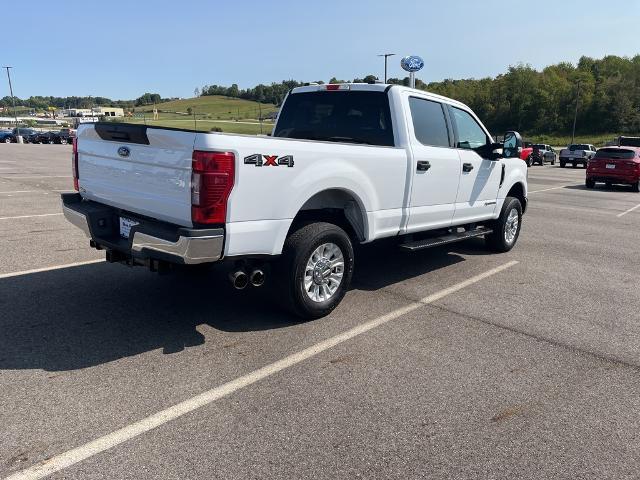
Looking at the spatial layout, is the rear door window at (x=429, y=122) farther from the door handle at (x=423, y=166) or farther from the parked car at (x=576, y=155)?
the parked car at (x=576, y=155)

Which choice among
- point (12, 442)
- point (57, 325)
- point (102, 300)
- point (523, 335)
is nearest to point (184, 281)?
point (102, 300)

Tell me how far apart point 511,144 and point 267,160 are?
4.08m

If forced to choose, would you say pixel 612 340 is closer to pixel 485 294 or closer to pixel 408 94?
pixel 485 294

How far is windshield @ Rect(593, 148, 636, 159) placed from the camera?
19.0m

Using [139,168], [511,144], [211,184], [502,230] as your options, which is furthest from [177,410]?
[502,230]

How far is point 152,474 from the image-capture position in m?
2.53

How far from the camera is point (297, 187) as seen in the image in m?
4.11

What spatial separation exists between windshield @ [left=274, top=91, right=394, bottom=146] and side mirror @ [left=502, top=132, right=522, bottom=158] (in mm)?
2107

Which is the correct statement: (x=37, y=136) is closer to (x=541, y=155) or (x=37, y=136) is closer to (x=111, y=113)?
(x=111, y=113)

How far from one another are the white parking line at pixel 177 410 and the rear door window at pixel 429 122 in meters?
1.98

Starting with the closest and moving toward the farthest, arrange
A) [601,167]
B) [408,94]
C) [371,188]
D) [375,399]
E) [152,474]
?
[152,474] < [375,399] < [371,188] < [408,94] < [601,167]

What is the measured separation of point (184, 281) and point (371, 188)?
89.6 inches

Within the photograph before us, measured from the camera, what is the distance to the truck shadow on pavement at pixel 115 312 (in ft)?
12.6

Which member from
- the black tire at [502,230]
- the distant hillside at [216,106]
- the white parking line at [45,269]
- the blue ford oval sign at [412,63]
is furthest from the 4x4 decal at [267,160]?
the distant hillside at [216,106]
